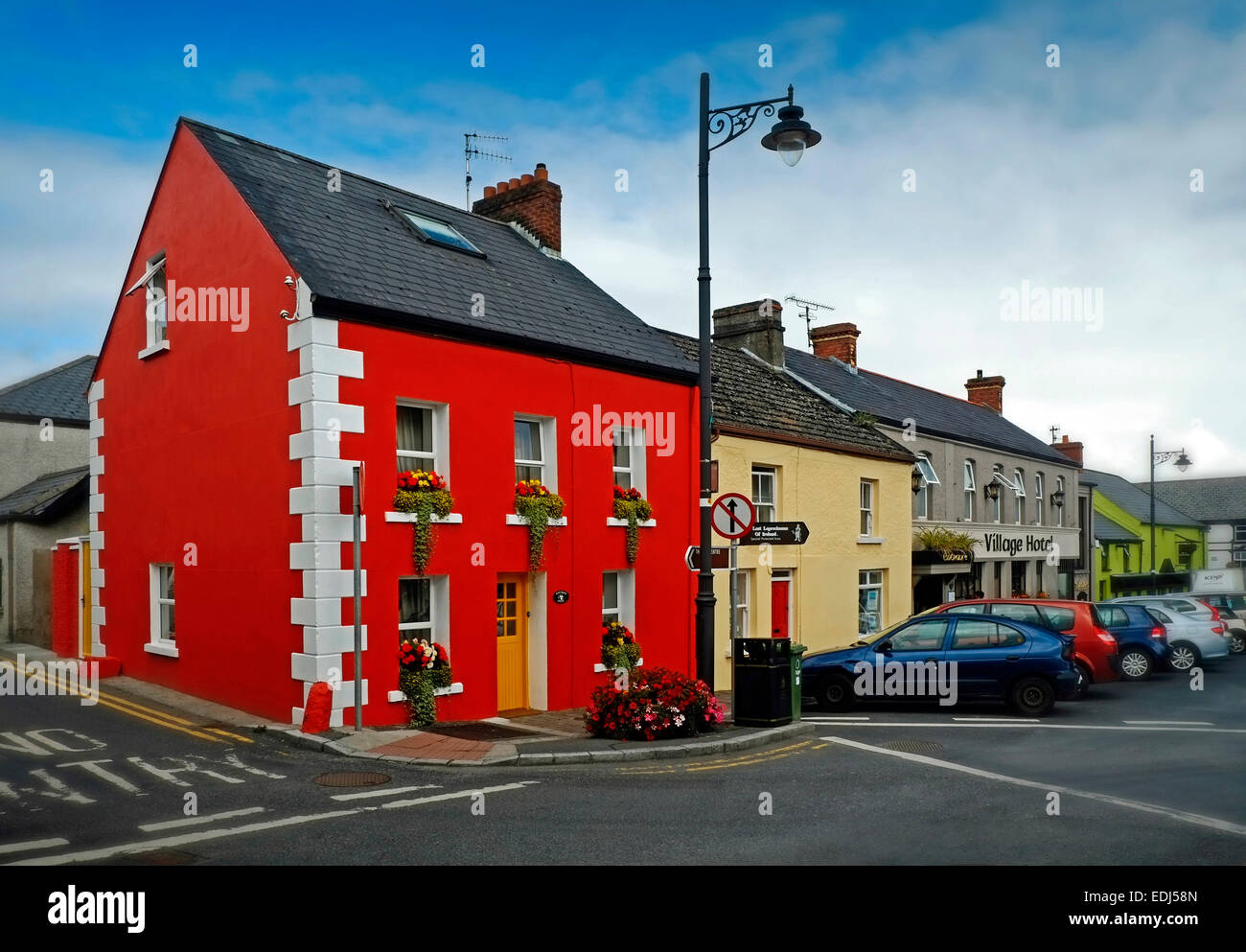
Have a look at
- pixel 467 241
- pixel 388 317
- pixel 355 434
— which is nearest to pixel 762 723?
pixel 355 434

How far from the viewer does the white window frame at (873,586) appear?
24703 millimetres

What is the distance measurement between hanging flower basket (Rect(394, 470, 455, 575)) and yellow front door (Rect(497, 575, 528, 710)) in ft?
6.27

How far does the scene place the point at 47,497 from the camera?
74.2 ft

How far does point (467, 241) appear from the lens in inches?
721

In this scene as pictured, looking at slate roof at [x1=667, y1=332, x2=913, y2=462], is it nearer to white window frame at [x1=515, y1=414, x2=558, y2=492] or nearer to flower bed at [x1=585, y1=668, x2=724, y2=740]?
white window frame at [x1=515, y1=414, x2=558, y2=492]

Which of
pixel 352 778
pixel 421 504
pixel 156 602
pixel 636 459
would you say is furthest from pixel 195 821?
pixel 636 459

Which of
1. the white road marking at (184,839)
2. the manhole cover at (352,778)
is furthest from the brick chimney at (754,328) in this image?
the white road marking at (184,839)

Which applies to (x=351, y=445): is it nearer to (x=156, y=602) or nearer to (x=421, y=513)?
(x=421, y=513)

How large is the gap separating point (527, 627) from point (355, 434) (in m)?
4.42

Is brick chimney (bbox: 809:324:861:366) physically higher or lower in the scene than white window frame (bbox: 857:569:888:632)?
higher

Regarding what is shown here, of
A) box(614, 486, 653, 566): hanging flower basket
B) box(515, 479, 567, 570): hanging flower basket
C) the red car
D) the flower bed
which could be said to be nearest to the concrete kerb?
the flower bed

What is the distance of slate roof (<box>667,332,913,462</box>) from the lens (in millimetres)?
21266

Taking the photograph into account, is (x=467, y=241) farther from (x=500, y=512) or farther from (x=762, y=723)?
(x=762, y=723)

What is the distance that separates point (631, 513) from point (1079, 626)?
9098 mm
